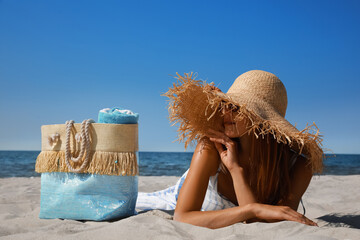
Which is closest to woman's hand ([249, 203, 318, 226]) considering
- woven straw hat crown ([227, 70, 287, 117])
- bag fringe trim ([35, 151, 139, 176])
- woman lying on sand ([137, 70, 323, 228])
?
woman lying on sand ([137, 70, 323, 228])

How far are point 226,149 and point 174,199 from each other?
1.20 meters

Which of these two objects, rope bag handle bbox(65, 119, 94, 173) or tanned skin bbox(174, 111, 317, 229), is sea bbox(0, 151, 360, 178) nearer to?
tanned skin bbox(174, 111, 317, 229)

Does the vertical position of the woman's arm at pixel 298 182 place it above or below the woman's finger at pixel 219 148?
below

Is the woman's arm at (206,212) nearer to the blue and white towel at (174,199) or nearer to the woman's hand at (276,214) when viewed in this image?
the woman's hand at (276,214)

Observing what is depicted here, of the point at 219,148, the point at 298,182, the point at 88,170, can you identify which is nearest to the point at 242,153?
the point at 219,148

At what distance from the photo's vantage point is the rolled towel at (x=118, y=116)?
101 inches

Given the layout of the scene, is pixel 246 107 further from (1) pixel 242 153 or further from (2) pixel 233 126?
(1) pixel 242 153

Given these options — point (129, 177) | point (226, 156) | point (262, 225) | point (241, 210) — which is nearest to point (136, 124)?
point (129, 177)

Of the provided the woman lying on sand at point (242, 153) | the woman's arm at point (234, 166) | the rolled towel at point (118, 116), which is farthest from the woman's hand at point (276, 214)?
the rolled towel at point (118, 116)

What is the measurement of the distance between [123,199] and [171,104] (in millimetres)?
996

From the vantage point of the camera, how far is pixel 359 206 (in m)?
3.62

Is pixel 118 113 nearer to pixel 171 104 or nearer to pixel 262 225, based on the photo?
pixel 171 104

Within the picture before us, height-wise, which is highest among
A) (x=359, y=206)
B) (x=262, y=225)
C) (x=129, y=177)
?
(x=129, y=177)

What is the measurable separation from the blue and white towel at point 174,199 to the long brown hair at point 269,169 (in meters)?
0.30
